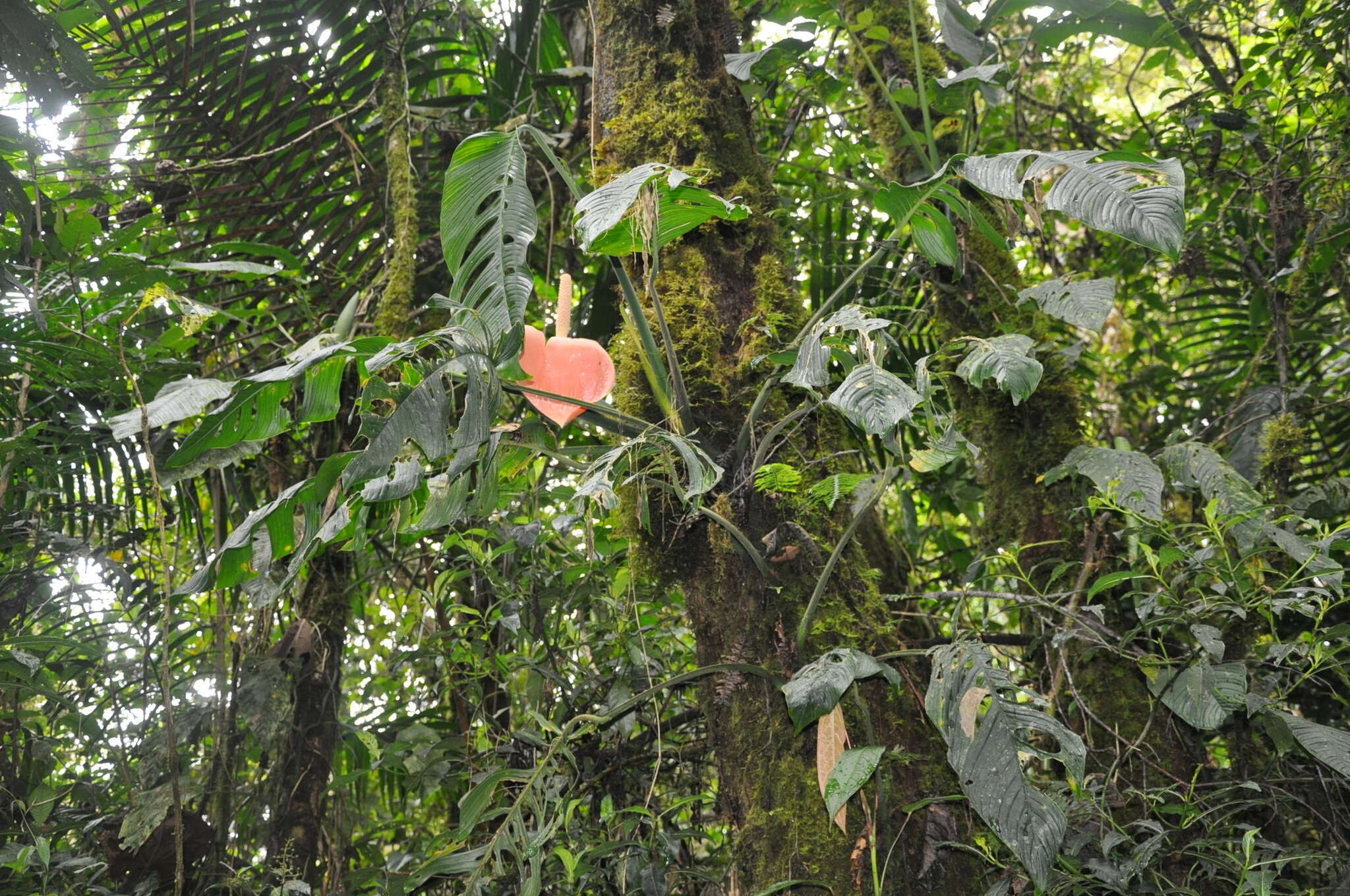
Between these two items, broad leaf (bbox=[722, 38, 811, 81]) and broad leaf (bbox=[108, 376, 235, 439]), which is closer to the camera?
broad leaf (bbox=[108, 376, 235, 439])

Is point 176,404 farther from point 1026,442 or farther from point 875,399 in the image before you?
point 1026,442

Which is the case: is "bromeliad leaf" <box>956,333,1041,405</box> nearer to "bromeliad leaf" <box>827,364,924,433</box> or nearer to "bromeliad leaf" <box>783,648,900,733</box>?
"bromeliad leaf" <box>827,364,924,433</box>

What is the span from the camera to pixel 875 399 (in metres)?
1.12

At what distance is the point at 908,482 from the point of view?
2682 millimetres

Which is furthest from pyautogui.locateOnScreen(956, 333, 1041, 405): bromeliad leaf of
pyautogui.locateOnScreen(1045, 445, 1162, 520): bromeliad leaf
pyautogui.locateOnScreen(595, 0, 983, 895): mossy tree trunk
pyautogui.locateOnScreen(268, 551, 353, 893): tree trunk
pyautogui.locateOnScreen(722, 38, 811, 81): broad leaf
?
pyautogui.locateOnScreen(268, 551, 353, 893): tree trunk

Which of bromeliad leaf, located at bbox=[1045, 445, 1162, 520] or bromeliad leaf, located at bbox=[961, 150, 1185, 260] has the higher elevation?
bromeliad leaf, located at bbox=[961, 150, 1185, 260]

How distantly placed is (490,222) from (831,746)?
924 mm

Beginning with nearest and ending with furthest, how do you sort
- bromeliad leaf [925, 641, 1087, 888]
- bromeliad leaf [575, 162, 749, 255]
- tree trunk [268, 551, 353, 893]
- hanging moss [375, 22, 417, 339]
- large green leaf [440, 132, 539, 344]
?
bromeliad leaf [925, 641, 1087, 888], bromeliad leaf [575, 162, 749, 255], large green leaf [440, 132, 539, 344], tree trunk [268, 551, 353, 893], hanging moss [375, 22, 417, 339]

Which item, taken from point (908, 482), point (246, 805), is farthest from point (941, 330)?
point (246, 805)

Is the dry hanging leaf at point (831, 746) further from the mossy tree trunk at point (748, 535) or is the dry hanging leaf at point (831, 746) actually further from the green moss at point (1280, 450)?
the green moss at point (1280, 450)

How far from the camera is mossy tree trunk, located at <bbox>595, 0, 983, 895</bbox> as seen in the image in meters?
1.24

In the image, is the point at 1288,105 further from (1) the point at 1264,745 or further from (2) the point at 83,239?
(2) the point at 83,239

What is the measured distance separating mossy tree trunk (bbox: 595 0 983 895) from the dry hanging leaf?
1.4 inches

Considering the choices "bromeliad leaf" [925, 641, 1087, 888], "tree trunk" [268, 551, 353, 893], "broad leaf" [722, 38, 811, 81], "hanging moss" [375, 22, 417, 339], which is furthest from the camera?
"hanging moss" [375, 22, 417, 339]
